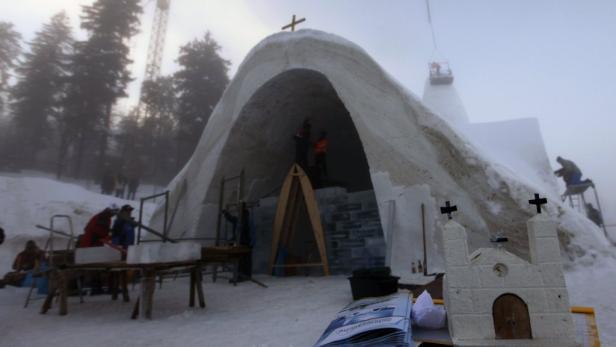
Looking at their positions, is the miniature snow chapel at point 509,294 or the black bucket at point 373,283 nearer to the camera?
the miniature snow chapel at point 509,294

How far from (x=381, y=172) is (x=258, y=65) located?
4.75 m

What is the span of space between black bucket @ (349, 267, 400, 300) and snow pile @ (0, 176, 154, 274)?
573 inches

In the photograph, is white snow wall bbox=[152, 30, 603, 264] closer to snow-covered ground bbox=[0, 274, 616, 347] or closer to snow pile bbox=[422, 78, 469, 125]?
snow-covered ground bbox=[0, 274, 616, 347]

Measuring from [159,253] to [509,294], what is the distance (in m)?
3.97

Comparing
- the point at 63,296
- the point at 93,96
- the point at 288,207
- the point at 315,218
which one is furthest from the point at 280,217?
the point at 93,96

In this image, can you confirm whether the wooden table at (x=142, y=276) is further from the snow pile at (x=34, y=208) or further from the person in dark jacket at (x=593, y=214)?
the person in dark jacket at (x=593, y=214)

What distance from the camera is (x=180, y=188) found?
10742 mm

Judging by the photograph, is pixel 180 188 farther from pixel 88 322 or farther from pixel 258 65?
pixel 88 322

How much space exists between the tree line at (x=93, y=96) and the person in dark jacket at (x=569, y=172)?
22879 millimetres

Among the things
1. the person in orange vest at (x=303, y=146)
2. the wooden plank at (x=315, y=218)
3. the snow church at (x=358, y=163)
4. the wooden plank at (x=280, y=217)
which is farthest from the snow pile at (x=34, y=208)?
the wooden plank at (x=315, y=218)

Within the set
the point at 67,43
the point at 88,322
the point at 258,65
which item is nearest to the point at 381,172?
the point at 258,65

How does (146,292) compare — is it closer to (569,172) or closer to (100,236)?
(100,236)

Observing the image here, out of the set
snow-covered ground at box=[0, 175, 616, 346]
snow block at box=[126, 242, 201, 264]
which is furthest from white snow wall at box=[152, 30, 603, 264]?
snow block at box=[126, 242, 201, 264]

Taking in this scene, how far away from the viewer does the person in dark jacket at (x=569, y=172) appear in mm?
11117
